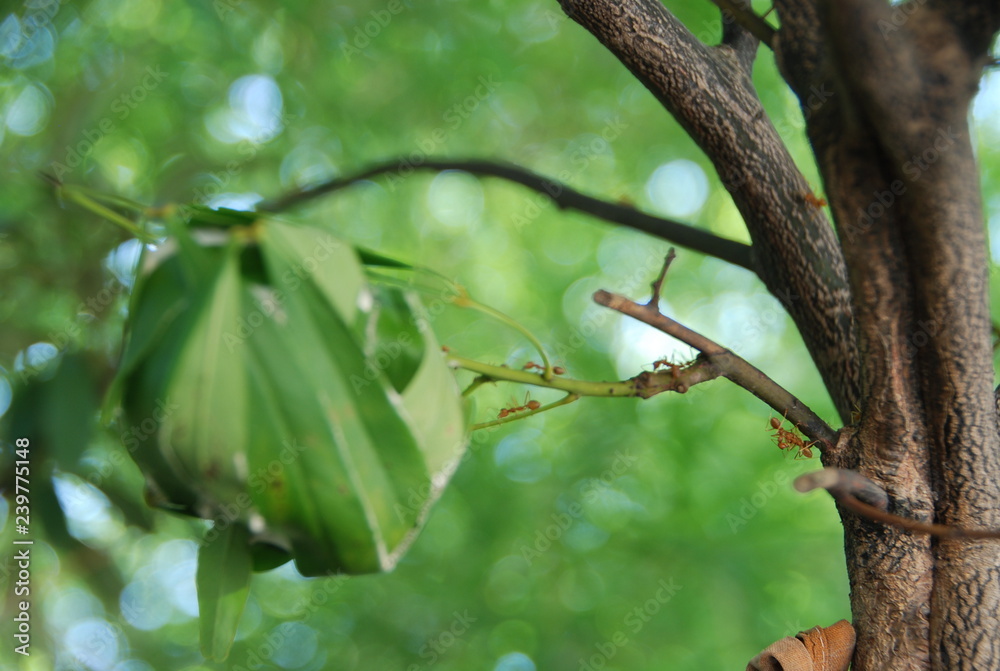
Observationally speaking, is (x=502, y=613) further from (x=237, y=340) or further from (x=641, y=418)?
(x=237, y=340)

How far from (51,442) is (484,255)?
1.43m

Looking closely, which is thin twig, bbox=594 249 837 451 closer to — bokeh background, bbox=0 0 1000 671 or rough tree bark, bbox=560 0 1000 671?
rough tree bark, bbox=560 0 1000 671

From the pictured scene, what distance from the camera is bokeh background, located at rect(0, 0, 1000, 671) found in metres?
1.49

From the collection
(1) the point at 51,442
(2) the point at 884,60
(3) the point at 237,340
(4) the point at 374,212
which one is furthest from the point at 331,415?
(4) the point at 374,212

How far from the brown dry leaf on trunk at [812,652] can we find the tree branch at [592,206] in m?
0.23

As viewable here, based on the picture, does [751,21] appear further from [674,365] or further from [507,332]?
[507,332]
